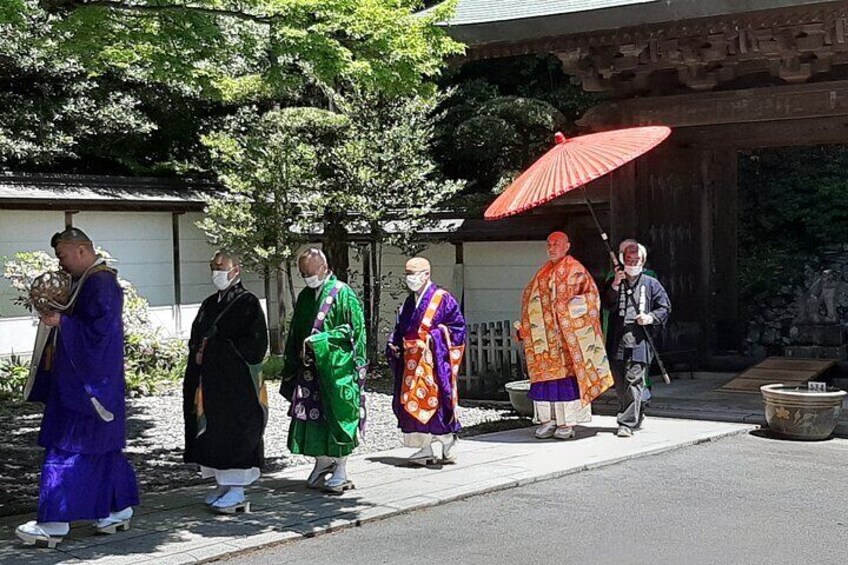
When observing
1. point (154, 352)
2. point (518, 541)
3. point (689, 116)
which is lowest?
point (518, 541)

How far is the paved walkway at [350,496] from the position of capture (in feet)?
19.0

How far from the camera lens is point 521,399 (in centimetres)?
1032

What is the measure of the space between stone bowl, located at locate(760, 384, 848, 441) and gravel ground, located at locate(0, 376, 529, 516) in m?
2.55

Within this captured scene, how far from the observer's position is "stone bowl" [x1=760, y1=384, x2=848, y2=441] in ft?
28.8

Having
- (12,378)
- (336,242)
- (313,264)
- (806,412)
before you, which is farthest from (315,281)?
(336,242)

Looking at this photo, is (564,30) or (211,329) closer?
(211,329)

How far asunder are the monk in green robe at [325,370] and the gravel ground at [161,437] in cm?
123

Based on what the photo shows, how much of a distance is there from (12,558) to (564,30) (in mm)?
7095

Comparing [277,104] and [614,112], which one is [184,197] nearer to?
[277,104]

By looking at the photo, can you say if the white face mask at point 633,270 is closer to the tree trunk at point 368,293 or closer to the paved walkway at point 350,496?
the paved walkway at point 350,496

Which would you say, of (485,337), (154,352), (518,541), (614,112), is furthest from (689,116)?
(154,352)

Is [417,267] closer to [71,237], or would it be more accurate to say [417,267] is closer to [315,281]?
[315,281]

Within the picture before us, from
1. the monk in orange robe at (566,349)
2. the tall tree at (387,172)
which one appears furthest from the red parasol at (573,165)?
the tall tree at (387,172)

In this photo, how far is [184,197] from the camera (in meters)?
17.4
